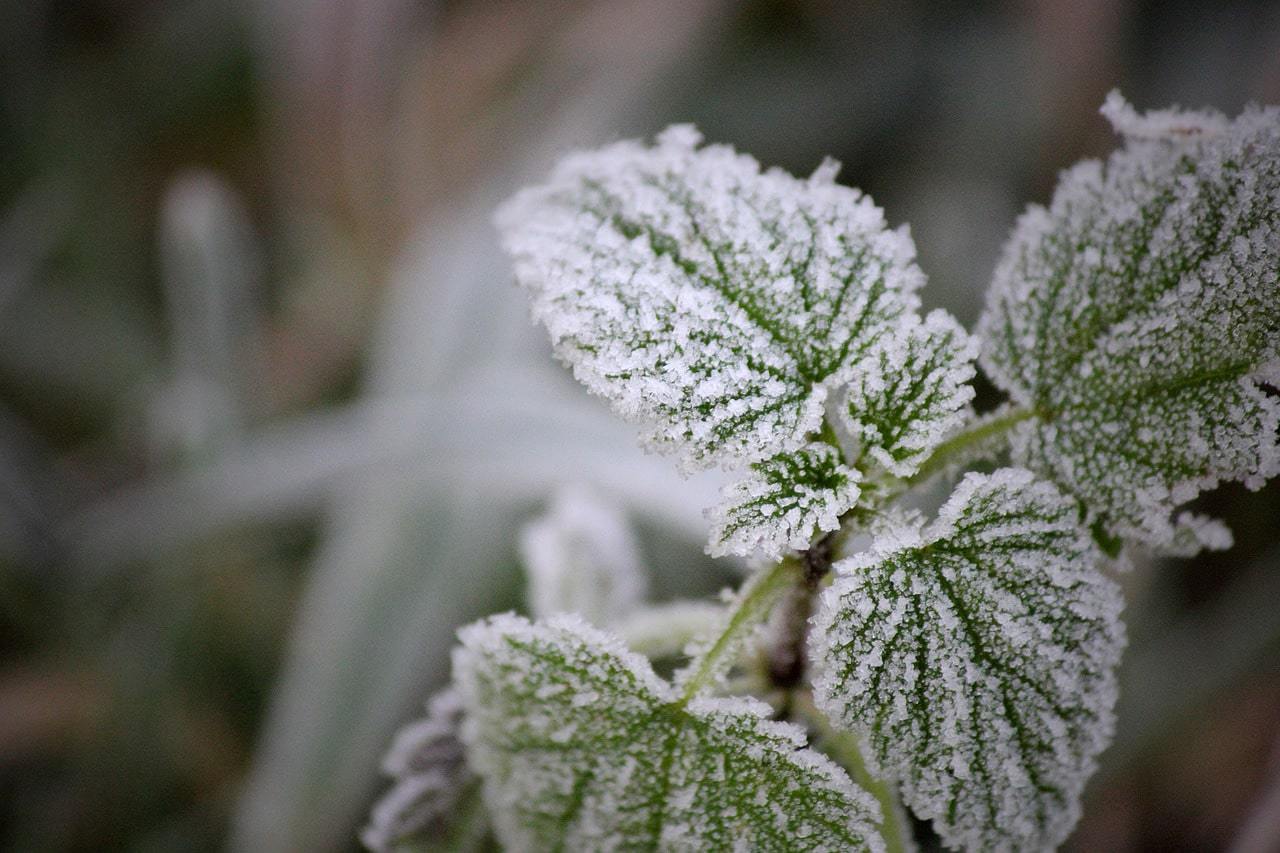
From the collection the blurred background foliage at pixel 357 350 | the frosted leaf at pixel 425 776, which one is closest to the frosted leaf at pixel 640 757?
the frosted leaf at pixel 425 776

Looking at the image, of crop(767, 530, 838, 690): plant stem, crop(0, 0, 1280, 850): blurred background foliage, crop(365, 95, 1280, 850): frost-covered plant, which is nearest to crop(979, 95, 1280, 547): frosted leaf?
crop(365, 95, 1280, 850): frost-covered plant

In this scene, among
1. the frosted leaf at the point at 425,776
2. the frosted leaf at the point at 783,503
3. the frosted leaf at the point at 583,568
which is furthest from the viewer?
the frosted leaf at the point at 583,568

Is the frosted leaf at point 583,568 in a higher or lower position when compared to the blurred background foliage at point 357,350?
lower

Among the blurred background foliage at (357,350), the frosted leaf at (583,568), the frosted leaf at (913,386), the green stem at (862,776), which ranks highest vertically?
the blurred background foliage at (357,350)

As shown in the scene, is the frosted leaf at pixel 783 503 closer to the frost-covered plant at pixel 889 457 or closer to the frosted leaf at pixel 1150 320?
the frost-covered plant at pixel 889 457

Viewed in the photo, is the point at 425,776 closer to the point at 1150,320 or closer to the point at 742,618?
the point at 742,618

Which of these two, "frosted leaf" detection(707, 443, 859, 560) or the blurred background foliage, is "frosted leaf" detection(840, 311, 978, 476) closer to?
"frosted leaf" detection(707, 443, 859, 560)

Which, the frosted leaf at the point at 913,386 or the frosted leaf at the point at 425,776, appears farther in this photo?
the frosted leaf at the point at 425,776
